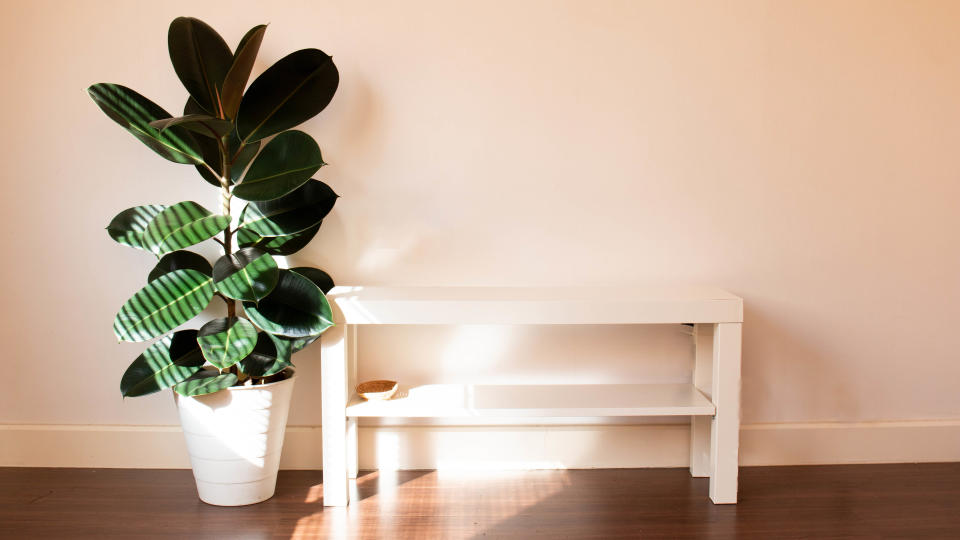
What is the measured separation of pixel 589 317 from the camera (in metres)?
2.27

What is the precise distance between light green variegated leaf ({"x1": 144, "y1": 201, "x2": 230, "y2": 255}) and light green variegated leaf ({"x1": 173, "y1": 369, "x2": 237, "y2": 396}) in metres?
0.43

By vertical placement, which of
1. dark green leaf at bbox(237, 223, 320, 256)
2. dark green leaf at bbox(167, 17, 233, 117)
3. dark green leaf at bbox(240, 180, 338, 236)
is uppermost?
dark green leaf at bbox(167, 17, 233, 117)

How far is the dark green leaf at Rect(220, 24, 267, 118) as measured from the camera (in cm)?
210

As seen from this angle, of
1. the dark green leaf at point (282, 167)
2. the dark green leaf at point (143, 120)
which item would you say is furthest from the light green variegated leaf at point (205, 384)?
the dark green leaf at point (143, 120)

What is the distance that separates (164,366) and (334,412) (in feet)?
1.82

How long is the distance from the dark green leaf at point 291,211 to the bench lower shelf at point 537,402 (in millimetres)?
602

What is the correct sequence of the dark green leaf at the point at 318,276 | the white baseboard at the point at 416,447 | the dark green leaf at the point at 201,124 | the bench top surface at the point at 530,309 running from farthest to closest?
the white baseboard at the point at 416,447 < the dark green leaf at the point at 318,276 < the bench top surface at the point at 530,309 < the dark green leaf at the point at 201,124

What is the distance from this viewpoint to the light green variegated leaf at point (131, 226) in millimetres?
2303

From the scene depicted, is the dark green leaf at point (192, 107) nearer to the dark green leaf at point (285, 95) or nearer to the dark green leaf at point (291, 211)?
the dark green leaf at point (285, 95)

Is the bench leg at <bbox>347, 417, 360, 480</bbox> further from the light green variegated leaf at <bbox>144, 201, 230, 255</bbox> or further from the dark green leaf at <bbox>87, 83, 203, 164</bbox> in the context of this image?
the dark green leaf at <bbox>87, 83, 203, 164</bbox>

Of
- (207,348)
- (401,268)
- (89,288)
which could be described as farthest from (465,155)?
(89,288)

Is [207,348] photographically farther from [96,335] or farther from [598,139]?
[598,139]

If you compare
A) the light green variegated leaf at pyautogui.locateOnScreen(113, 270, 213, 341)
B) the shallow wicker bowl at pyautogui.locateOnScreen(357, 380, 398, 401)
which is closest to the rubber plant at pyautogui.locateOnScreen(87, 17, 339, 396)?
the light green variegated leaf at pyautogui.locateOnScreen(113, 270, 213, 341)

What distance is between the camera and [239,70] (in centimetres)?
212
